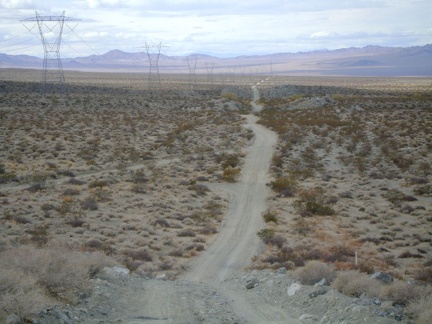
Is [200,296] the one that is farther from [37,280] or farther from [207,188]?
[207,188]

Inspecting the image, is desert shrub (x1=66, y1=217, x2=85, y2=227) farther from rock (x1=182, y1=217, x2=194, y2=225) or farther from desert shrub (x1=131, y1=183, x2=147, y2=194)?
desert shrub (x1=131, y1=183, x2=147, y2=194)

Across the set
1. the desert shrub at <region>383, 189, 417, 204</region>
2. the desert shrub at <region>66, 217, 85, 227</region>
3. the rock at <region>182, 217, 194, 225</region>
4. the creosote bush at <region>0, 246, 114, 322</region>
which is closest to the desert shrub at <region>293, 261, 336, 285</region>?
the creosote bush at <region>0, 246, 114, 322</region>

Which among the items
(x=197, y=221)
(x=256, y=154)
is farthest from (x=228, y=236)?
(x=256, y=154)

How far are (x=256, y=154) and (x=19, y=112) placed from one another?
1510 inches

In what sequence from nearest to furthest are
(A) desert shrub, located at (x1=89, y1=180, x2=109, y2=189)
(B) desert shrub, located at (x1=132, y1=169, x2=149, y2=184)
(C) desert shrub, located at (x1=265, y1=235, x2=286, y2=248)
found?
(C) desert shrub, located at (x1=265, y1=235, x2=286, y2=248) < (A) desert shrub, located at (x1=89, y1=180, x2=109, y2=189) < (B) desert shrub, located at (x1=132, y1=169, x2=149, y2=184)

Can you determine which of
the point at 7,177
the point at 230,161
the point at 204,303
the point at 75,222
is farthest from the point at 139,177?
the point at 204,303

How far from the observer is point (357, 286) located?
1245cm

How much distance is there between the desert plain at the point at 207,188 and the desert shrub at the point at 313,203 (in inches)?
2.7

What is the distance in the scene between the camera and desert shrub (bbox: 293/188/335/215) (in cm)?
2609

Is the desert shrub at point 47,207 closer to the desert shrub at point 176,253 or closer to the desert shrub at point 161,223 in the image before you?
the desert shrub at point 161,223

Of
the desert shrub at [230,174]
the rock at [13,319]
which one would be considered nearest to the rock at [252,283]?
the rock at [13,319]

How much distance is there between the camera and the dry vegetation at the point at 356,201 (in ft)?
58.7

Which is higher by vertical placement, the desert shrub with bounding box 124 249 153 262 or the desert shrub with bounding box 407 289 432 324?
the desert shrub with bounding box 407 289 432 324

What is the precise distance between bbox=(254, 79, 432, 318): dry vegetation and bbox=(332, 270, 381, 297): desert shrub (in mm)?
23
